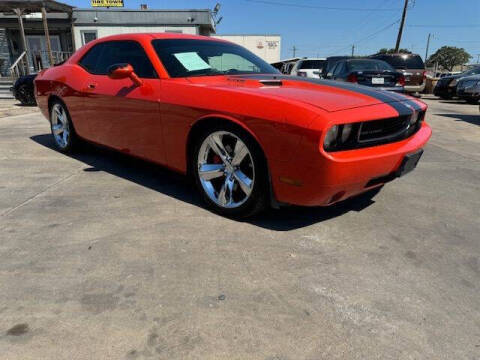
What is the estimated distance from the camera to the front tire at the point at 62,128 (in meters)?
4.42

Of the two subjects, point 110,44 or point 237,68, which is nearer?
point 237,68

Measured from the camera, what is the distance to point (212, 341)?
5.28ft

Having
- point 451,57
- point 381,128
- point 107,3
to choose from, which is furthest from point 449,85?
point 451,57

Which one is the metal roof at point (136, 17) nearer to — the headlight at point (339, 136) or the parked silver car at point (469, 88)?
the parked silver car at point (469, 88)

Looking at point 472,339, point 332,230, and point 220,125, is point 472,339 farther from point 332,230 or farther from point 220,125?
point 220,125

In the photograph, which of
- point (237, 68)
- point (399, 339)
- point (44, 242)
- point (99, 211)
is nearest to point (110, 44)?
point (237, 68)

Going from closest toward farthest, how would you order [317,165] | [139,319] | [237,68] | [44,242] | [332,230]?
1. [139,319]
2. [317,165]
3. [44,242]
4. [332,230]
5. [237,68]

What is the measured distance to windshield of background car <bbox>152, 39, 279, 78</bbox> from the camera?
3141 mm

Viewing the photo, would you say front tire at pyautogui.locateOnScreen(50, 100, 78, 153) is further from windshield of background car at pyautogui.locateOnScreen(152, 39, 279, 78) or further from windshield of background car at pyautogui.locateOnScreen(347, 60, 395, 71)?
windshield of background car at pyautogui.locateOnScreen(347, 60, 395, 71)

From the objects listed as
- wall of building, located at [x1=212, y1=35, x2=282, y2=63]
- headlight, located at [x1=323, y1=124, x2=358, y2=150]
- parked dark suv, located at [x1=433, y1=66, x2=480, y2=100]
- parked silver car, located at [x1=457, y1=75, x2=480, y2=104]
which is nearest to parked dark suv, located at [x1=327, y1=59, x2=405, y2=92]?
parked silver car, located at [x1=457, y1=75, x2=480, y2=104]

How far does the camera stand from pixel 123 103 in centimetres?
335

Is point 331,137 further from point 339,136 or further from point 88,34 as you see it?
point 88,34

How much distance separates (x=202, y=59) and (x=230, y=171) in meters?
1.18

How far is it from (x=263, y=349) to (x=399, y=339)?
604 millimetres
